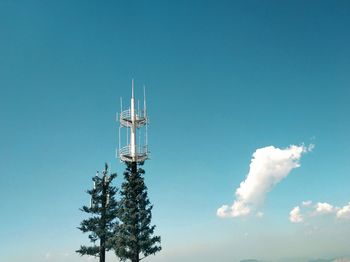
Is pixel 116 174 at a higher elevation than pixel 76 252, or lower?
higher

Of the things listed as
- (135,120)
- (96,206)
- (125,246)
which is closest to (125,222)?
(125,246)

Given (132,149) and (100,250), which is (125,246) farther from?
(132,149)

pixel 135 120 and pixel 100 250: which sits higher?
pixel 135 120

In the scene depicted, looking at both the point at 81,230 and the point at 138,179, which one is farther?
the point at 81,230

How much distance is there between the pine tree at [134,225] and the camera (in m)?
50.2

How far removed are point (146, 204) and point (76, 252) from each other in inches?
519

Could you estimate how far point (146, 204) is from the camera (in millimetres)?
52000

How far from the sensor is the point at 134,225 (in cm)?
5072

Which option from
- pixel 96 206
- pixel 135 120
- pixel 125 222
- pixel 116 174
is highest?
pixel 135 120

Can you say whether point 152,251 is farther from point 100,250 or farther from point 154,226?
point 100,250

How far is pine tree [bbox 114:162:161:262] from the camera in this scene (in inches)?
1978

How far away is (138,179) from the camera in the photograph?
52.5 meters

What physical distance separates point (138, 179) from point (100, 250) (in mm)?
11903

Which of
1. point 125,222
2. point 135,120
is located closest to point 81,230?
point 125,222
